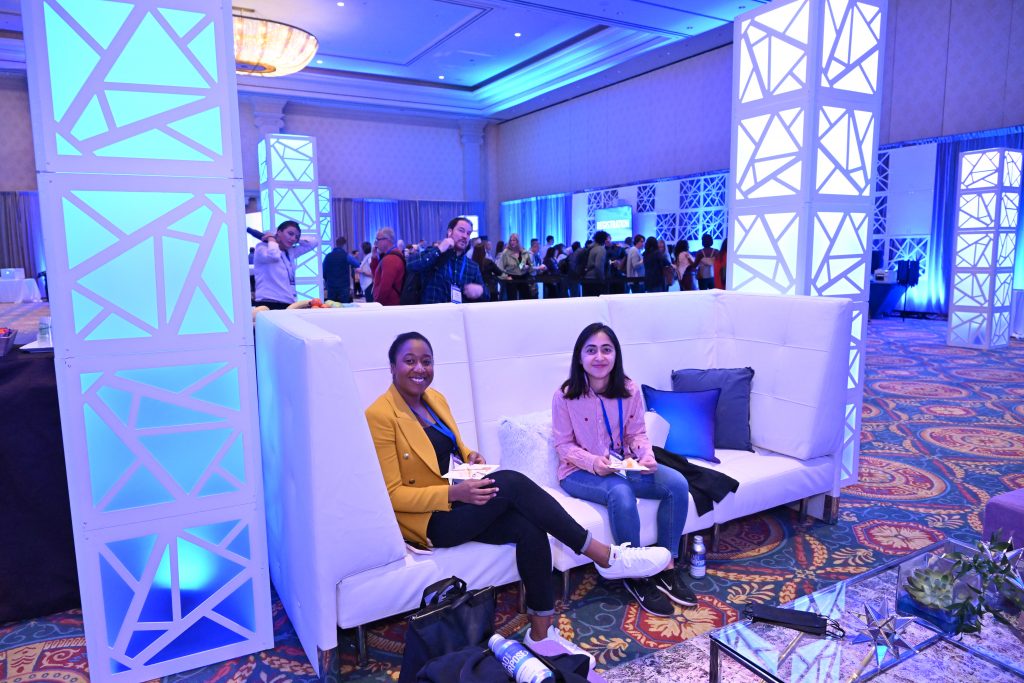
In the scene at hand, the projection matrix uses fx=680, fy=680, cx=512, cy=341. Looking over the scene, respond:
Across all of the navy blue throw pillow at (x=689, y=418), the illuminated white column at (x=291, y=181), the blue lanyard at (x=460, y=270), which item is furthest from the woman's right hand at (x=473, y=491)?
the illuminated white column at (x=291, y=181)

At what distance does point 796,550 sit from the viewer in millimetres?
2971

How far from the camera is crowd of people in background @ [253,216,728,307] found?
421 cm

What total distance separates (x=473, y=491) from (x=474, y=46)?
10.6 metres

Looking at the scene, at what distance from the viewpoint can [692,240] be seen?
12156 millimetres

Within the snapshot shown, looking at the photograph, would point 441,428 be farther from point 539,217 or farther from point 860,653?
point 539,217

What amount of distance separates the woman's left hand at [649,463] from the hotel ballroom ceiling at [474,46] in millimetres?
7857

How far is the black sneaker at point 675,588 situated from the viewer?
8.23 feet

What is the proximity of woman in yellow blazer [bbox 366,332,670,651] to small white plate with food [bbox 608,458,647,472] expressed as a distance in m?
0.29

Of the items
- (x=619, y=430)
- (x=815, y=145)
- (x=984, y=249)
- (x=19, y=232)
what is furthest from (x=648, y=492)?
(x=19, y=232)

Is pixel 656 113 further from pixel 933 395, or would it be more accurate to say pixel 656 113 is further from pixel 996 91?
pixel 933 395

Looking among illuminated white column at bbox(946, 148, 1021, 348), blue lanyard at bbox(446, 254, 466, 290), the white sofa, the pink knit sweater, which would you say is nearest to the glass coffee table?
the white sofa

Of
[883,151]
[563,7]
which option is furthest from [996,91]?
[563,7]

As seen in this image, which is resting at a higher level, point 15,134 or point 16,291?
point 15,134

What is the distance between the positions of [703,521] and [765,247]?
1.74 m
